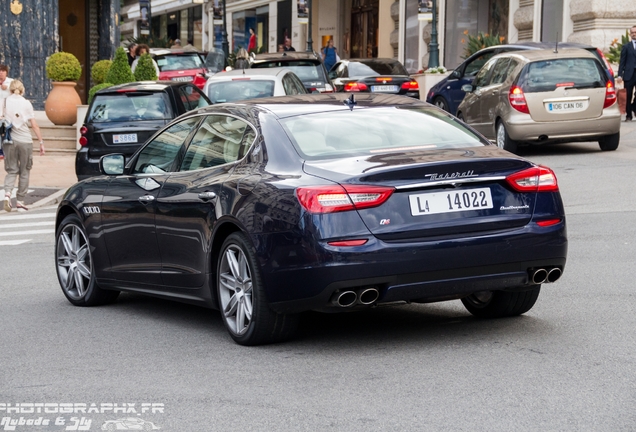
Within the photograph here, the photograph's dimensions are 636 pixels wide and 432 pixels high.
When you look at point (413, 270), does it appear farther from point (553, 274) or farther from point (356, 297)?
point (553, 274)

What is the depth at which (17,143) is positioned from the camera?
17578 millimetres

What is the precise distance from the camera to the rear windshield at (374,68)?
2788 cm

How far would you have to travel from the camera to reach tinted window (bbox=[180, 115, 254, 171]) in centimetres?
741

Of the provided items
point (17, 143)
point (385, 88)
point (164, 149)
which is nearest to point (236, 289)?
point (164, 149)

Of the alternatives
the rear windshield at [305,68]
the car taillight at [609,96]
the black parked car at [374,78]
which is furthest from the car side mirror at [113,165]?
the black parked car at [374,78]

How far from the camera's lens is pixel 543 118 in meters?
18.4

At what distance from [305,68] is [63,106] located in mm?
5324

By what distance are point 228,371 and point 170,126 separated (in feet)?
8.20

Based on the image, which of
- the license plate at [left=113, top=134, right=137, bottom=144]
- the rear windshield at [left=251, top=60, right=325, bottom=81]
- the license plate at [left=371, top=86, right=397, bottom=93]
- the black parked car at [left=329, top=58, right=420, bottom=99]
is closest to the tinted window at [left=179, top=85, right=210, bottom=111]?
the license plate at [left=113, top=134, right=137, bottom=144]

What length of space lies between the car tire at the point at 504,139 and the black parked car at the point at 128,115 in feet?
15.2

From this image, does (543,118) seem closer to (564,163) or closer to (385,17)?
(564,163)

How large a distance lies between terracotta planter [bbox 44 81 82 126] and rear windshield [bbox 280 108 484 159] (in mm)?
18914

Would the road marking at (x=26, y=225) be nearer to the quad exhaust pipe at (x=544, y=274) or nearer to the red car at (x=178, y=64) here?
the quad exhaust pipe at (x=544, y=274)

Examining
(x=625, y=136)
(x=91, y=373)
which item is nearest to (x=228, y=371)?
(x=91, y=373)
